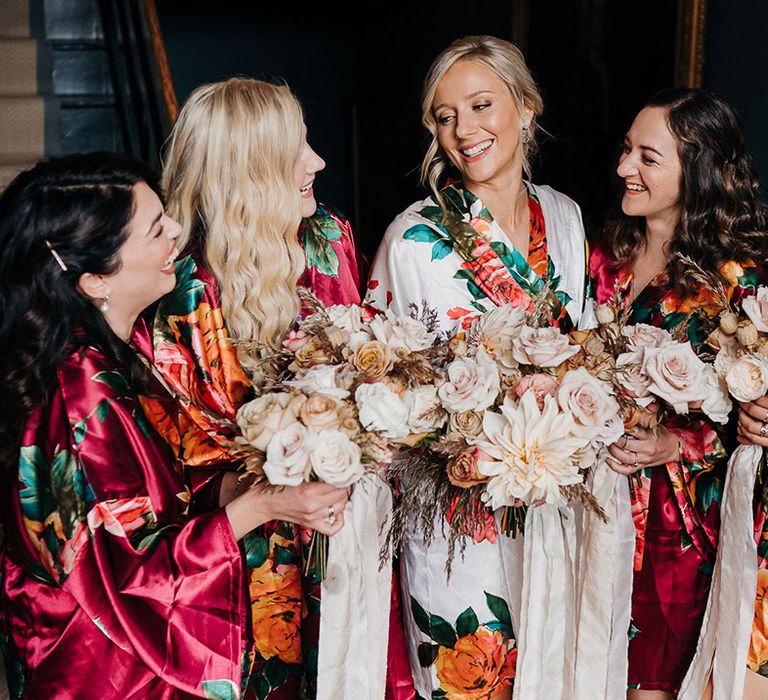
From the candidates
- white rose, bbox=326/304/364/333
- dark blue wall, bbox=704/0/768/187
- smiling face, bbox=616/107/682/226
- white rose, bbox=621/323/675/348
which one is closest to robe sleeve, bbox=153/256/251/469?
white rose, bbox=326/304/364/333

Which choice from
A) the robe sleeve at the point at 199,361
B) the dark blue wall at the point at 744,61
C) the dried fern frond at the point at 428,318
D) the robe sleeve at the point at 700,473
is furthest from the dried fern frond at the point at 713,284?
the dark blue wall at the point at 744,61

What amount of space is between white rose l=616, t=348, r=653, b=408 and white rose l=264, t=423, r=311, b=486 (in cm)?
65

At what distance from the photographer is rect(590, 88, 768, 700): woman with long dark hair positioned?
2.37 metres

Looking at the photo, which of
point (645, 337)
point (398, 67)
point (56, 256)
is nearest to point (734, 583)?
point (645, 337)

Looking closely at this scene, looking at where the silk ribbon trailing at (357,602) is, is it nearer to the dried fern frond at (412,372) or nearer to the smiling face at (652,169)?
the dried fern frond at (412,372)

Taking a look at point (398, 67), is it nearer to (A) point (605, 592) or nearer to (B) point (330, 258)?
(B) point (330, 258)

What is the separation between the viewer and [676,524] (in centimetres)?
242

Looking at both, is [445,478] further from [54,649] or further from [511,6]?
[511,6]

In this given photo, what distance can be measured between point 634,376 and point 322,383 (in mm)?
617

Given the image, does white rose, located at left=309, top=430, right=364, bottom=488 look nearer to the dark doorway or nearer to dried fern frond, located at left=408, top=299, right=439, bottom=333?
dried fern frond, located at left=408, top=299, right=439, bottom=333

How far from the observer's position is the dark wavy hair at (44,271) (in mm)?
1826

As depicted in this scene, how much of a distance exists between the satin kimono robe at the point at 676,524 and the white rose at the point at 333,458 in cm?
98

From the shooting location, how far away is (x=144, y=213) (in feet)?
6.40

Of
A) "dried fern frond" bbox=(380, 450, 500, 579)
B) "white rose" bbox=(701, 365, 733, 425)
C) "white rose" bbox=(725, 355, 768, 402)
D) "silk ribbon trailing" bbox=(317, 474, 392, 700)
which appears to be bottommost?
"silk ribbon trailing" bbox=(317, 474, 392, 700)
